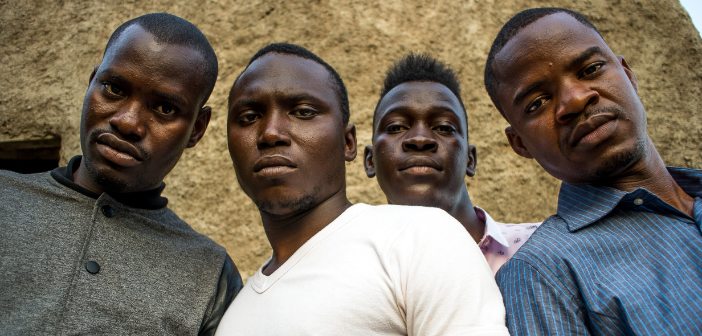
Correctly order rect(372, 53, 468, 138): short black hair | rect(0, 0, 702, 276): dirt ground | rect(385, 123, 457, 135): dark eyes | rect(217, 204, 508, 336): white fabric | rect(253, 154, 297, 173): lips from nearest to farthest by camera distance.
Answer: rect(217, 204, 508, 336): white fabric < rect(253, 154, 297, 173): lips < rect(385, 123, 457, 135): dark eyes < rect(372, 53, 468, 138): short black hair < rect(0, 0, 702, 276): dirt ground

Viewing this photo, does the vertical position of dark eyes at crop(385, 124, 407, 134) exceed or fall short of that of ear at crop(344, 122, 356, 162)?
it falls short

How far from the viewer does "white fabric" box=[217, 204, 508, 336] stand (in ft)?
3.56

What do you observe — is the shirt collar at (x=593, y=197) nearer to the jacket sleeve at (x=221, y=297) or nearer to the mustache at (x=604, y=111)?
the mustache at (x=604, y=111)

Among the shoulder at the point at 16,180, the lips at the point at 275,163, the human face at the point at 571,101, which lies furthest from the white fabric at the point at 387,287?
the shoulder at the point at 16,180

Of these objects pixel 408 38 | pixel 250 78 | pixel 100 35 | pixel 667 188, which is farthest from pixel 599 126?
pixel 100 35

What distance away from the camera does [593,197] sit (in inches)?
52.9

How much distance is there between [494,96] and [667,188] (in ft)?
1.58

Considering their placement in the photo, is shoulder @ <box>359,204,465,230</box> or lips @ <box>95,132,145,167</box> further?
lips @ <box>95,132,145,167</box>

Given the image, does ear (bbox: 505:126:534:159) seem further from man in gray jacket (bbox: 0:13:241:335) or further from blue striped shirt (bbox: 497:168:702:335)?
man in gray jacket (bbox: 0:13:241:335)

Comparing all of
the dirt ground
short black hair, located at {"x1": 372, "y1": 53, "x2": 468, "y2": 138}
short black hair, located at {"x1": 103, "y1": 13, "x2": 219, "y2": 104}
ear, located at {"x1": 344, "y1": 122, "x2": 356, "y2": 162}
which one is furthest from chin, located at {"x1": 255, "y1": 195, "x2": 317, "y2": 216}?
the dirt ground

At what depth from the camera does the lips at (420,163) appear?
1.96m

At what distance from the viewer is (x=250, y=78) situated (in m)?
1.60

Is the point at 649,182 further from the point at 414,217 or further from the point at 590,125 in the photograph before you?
the point at 414,217

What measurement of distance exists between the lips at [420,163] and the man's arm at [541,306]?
2.58 feet
